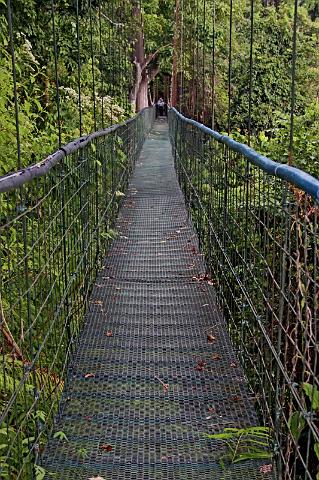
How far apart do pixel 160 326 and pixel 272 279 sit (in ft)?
4.16

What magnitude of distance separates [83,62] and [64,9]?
91 cm

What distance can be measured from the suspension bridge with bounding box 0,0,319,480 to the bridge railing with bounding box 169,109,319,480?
0.01 metres

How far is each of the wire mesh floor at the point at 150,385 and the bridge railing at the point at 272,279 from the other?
11 cm

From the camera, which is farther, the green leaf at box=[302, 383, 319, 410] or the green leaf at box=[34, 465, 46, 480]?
the green leaf at box=[34, 465, 46, 480]

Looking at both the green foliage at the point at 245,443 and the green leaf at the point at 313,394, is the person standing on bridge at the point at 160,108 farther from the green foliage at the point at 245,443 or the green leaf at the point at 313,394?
the green leaf at the point at 313,394

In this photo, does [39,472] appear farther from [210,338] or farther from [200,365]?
[210,338]

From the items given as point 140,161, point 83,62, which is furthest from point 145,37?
point 83,62

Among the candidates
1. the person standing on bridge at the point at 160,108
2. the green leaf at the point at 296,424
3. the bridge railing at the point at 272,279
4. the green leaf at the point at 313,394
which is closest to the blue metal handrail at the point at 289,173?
the bridge railing at the point at 272,279

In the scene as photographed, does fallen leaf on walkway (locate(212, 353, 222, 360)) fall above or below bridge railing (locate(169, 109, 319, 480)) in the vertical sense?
below

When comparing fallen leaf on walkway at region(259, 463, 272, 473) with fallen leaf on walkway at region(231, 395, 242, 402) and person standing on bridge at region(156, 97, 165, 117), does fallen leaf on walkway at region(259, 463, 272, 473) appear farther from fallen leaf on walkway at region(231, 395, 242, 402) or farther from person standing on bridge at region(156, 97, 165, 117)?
person standing on bridge at region(156, 97, 165, 117)

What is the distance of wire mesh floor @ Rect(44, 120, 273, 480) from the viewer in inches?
78.4

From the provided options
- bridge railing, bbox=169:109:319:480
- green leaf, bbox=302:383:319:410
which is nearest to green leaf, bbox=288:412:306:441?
bridge railing, bbox=169:109:319:480

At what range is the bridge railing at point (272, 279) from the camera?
5.12 ft

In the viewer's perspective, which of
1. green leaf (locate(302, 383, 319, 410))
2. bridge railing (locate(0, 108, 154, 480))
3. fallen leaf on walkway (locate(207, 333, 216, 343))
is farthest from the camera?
fallen leaf on walkway (locate(207, 333, 216, 343))
